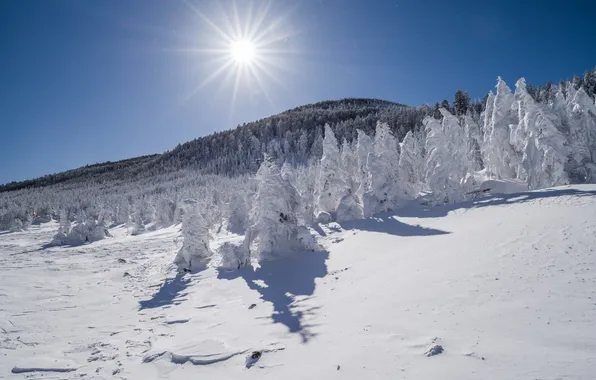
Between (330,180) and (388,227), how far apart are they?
14.8 meters

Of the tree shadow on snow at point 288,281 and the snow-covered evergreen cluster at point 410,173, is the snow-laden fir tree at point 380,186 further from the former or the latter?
the tree shadow on snow at point 288,281

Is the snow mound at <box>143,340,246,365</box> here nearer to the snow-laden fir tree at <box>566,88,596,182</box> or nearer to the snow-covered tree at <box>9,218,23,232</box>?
the snow-laden fir tree at <box>566,88,596,182</box>

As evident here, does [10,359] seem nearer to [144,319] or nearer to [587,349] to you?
[144,319]

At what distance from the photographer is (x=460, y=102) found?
113 meters

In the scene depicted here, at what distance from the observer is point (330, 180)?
42844 millimetres

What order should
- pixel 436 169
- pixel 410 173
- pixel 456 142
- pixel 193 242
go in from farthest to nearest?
pixel 456 142 → pixel 410 173 → pixel 436 169 → pixel 193 242

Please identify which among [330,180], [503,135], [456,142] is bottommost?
[330,180]

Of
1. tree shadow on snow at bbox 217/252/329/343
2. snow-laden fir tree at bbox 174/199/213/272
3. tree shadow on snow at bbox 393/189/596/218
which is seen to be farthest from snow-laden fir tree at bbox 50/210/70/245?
tree shadow on snow at bbox 393/189/596/218

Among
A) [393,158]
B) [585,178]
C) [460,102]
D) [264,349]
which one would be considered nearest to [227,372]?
[264,349]

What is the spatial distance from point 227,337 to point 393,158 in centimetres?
2969

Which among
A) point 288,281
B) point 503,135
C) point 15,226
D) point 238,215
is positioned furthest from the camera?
point 15,226

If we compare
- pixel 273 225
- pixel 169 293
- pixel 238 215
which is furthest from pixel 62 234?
pixel 273 225

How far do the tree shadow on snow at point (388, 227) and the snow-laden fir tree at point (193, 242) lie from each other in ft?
47.1

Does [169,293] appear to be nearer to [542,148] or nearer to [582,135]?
[542,148]
